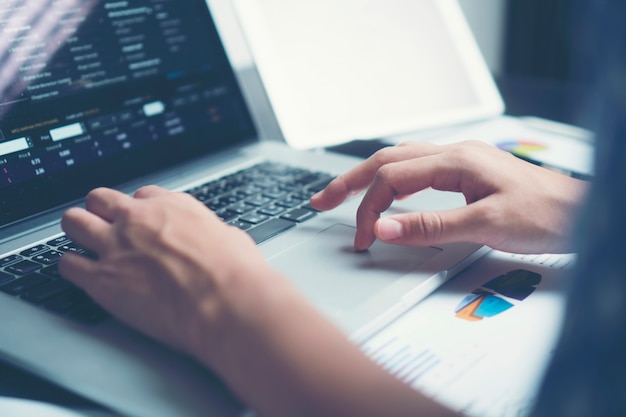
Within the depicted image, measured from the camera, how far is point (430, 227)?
518 millimetres

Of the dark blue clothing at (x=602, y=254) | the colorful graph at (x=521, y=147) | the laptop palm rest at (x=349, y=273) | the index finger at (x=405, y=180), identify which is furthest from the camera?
the colorful graph at (x=521, y=147)

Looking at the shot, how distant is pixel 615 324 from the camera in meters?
0.23

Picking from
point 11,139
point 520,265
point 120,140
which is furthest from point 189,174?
point 520,265

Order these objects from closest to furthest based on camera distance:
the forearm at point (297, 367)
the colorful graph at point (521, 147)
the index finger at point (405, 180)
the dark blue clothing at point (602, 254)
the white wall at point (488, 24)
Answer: the dark blue clothing at point (602, 254) → the forearm at point (297, 367) → the index finger at point (405, 180) → the colorful graph at point (521, 147) → the white wall at point (488, 24)

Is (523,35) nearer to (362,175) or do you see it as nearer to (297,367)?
(362,175)

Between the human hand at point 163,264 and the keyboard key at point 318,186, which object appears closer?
the human hand at point 163,264

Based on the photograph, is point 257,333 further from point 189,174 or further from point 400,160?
point 189,174

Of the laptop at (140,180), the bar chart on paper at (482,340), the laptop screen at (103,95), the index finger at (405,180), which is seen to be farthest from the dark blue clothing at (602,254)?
the laptop screen at (103,95)

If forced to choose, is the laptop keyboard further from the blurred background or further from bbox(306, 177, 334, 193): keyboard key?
the blurred background

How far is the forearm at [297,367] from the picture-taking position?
0.33 meters

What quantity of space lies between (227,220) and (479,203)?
0.27 meters

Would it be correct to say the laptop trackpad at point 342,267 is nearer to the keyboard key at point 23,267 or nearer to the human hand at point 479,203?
the human hand at point 479,203

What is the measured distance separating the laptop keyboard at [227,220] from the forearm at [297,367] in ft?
0.51

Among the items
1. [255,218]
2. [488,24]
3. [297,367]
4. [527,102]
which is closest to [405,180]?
[255,218]
